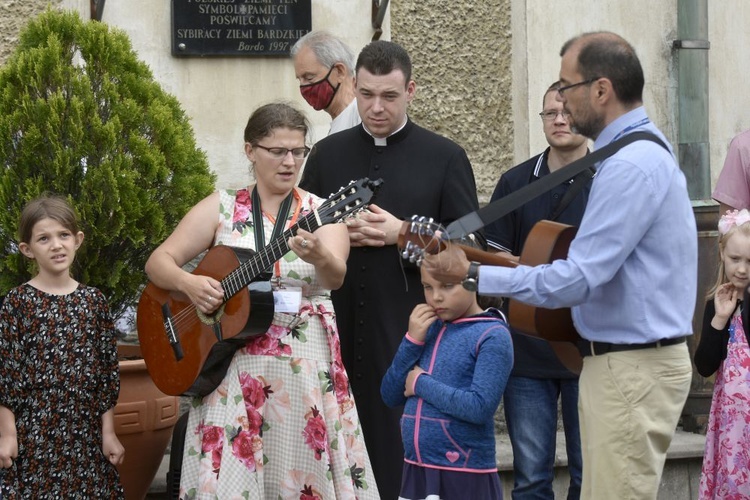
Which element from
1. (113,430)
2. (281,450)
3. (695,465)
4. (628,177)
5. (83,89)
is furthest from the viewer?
(695,465)

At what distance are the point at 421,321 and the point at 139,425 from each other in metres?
1.58

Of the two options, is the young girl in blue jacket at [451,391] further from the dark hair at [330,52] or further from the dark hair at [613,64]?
the dark hair at [330,52]

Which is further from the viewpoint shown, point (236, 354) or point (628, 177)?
point (236, 354)

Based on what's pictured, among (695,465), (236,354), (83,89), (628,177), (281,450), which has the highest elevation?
(83,89)

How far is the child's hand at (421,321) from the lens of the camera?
4742mm

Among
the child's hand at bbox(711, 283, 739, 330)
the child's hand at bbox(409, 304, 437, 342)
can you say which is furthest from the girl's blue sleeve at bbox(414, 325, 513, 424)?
the child's hand at bbox(711, 283, 739, 330)

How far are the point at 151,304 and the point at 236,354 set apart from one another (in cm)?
47

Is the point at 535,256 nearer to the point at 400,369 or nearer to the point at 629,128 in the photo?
the point at 629,128

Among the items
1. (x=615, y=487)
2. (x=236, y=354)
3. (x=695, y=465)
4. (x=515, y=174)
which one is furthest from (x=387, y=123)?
(x=695, y=465)

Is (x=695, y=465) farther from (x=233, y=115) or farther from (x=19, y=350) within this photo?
(x=19, y=350)

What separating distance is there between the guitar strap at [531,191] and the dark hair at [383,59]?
1.38 m

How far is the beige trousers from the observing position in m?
3.90

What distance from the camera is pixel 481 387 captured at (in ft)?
15.3

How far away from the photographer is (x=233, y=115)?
23.8 ft
